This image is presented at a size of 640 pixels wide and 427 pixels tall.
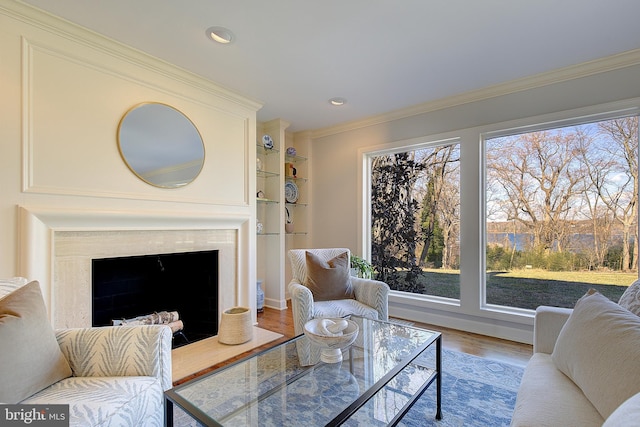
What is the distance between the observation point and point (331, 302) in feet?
8.33

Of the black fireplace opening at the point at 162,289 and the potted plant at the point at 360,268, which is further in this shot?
the potted plant at the point at 360,268

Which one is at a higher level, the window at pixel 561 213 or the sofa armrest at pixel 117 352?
the window at pixel 561 213

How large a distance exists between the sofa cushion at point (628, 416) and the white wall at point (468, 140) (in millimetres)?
2336

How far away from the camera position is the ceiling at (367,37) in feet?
6.03

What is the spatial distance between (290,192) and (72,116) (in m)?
2.54

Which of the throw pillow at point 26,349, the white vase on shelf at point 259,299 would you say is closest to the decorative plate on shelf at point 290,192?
the white vase on shelf at point 259,299

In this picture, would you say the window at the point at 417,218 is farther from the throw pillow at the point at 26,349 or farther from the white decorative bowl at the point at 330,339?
the throw pillow at the point at 26,349

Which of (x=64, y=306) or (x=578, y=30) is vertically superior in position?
(x=578, y=30)

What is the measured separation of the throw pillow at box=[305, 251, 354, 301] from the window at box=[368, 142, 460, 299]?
118cm

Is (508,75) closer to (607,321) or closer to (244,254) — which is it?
(607,321)

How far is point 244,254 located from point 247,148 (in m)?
1.13

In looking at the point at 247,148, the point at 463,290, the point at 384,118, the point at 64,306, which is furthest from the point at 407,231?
the point at 64,306

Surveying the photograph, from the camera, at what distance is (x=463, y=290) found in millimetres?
3053

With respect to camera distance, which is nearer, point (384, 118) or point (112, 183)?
point (112, 183)
